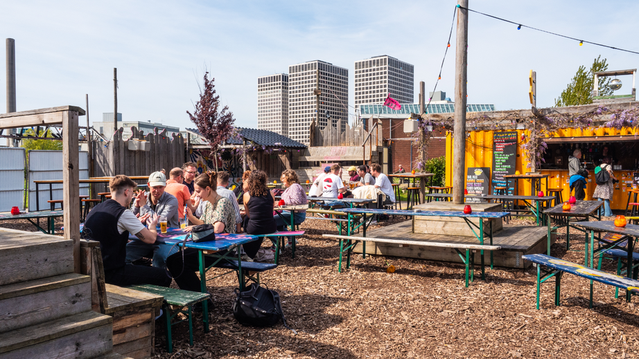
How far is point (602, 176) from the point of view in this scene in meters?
11.5

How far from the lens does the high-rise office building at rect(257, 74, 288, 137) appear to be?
82250mm

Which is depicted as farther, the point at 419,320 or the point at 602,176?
the point at 602,176

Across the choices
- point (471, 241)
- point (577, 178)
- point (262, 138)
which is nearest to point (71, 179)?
point (471, 241)

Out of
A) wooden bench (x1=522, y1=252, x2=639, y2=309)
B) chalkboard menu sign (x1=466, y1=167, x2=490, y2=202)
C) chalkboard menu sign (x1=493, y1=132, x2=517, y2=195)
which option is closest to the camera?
Result: wooden bench (x1=522, y1=252, x2=639, y2=309)

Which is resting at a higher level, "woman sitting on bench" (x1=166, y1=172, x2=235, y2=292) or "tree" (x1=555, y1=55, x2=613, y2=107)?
"tree" (x1=555, y1=55, x2=613, y2=107)

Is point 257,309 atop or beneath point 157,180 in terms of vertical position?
beneath

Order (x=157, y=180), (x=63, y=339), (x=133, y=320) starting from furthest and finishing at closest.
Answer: (x=157, y=180) → (x=133, y=320) → (x=63, y=339)

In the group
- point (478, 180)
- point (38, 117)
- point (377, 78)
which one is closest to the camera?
point (38, 117)

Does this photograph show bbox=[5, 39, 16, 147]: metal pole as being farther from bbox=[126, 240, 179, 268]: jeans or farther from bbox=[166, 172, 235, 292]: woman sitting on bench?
bbox=[126, 240, 179, 268]: jeans

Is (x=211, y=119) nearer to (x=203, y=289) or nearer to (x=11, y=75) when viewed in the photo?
(x=11, y=75)

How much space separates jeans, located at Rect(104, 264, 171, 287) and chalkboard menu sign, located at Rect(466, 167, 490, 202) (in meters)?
10.9

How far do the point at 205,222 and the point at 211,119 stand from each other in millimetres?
13537

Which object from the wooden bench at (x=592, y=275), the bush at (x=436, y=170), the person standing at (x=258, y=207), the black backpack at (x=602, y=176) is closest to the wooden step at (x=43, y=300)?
the person standing at (x=258, y=207)

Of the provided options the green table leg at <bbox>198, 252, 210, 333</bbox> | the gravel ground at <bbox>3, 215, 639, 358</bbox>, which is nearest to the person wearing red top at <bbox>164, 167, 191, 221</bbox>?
the gravel ground at <bbox>3, 215, 639, 358</bbox>
